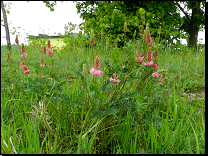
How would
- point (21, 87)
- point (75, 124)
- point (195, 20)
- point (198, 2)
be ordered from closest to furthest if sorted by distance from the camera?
point (75, 124) < point (21, 87) < point (198, 2) < point (195, 20)

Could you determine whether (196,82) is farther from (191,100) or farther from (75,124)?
(75,124)

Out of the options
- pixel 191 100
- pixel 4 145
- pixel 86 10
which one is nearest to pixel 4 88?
pixel 4 145

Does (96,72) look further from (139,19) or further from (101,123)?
(139,19)

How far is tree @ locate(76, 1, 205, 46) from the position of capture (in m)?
5.14

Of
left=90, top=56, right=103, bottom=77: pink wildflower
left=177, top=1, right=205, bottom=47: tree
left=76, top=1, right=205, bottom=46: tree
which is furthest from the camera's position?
left=177, top=1, right=205, bottom=47: tree

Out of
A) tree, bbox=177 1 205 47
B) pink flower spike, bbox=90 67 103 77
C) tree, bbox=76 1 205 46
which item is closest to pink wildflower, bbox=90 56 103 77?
pink flower spike, bbox=90 67 103 77

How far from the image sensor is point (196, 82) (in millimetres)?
2562

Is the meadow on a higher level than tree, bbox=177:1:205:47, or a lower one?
lower

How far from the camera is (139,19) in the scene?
16.6ft

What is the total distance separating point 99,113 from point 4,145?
1.99ft

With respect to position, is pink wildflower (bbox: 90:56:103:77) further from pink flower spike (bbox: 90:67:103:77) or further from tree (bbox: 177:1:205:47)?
tree (bbox: 177:1:205:47)

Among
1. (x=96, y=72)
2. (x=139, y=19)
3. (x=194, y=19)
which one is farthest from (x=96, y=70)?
(x=194, y=19)

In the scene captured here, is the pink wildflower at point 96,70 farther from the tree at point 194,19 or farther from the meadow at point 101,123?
the tree at point 194,19

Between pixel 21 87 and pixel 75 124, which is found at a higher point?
pixel 21 87
